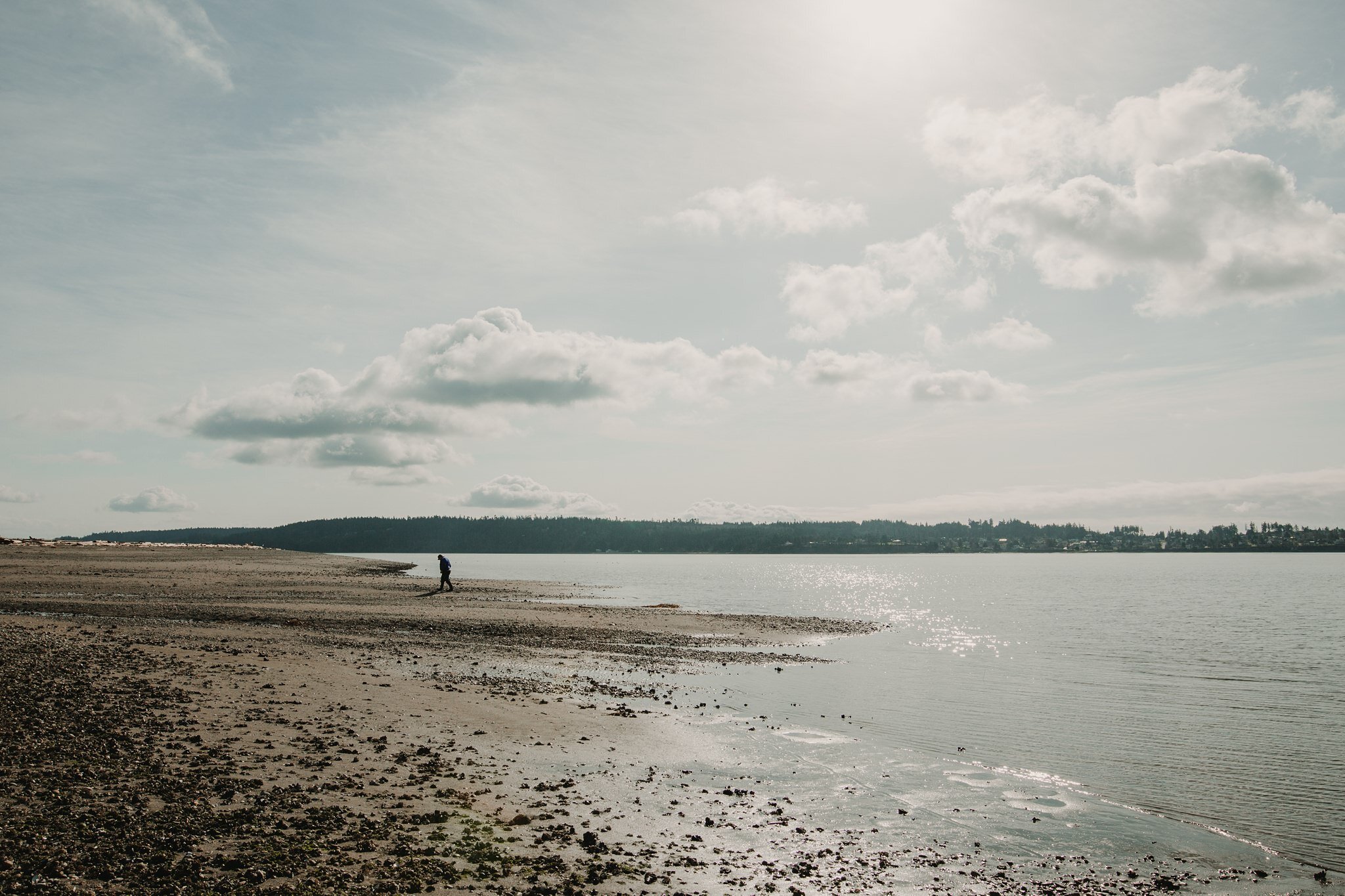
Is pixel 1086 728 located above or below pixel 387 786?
below

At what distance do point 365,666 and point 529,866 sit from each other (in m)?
17.7

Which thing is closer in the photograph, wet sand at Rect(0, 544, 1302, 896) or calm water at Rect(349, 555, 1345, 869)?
wet sand at Rect(0, 544, 1302, 896)

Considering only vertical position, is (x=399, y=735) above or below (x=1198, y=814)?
above

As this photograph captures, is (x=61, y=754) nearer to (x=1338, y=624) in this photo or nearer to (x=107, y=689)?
(x=107, y=689)

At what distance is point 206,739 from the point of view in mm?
15961

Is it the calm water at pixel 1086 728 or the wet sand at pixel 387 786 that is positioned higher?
the wet sand at pixel 387 786

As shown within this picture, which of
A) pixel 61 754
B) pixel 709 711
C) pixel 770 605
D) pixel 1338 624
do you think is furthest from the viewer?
pixel 770 605

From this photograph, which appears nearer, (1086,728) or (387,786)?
(387,786)

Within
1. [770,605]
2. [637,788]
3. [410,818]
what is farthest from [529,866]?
[770,605]

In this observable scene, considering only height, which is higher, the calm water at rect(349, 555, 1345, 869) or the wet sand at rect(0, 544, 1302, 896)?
the wet sand at rect(0, 544, 1302, 896)

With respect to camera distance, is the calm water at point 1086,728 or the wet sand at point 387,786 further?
the calm water at point 1086,728

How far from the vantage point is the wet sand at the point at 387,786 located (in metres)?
10.7

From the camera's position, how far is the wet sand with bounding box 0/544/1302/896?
35.2 feet

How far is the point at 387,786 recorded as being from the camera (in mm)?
14312
